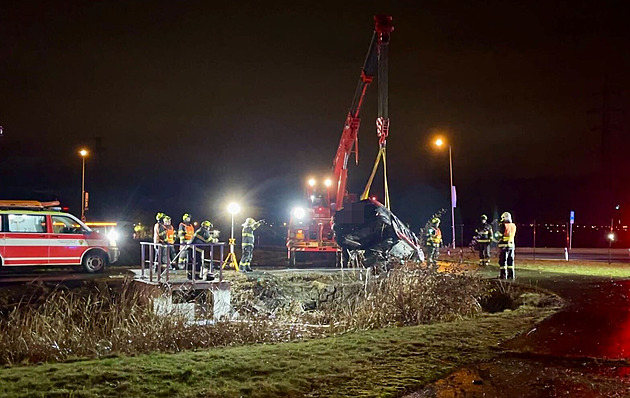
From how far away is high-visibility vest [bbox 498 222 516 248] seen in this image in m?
15.9

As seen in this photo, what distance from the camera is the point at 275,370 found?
634cm

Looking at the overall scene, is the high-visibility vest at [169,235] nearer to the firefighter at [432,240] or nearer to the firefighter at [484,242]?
the firefighter at [432,240]

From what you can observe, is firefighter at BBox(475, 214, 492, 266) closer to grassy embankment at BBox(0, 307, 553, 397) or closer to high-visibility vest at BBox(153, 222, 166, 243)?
high-visibility vest at BBox(153, 222, 166, 243)

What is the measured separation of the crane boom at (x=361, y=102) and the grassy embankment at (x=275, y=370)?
9.01 m

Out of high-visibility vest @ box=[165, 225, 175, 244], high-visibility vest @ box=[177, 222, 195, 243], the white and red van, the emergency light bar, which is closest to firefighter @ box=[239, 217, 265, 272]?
high-visibility vest @ box=[177, 222, 195, 243]

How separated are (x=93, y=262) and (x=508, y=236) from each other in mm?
11689

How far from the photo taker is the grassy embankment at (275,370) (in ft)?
18.4

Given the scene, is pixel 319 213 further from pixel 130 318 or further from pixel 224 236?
pixel 224 236

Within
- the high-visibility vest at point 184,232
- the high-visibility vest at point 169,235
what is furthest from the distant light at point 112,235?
the high-visibility vest at point 184,232

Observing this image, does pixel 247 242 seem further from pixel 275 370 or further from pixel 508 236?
pixel 275 370

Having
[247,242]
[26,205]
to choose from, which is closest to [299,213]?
[247,242]

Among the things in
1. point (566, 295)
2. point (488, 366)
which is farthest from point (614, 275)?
point (488, 366)

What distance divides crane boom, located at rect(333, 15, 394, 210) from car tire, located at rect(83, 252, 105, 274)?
27.2ft

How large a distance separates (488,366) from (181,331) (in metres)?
3.97
